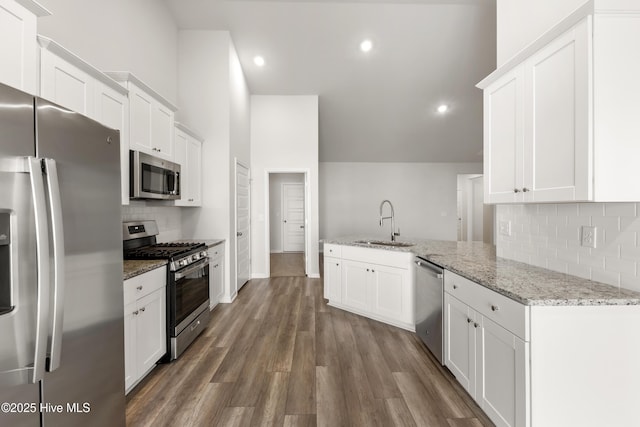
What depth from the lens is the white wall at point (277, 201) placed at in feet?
28.7

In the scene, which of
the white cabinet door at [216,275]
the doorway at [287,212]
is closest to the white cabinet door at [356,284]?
the white cabinet door at [216,275]

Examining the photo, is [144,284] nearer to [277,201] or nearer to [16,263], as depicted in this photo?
[16,263]

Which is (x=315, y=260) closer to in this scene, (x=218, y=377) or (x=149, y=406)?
(x=218, y=377)

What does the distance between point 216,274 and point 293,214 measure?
5.10m

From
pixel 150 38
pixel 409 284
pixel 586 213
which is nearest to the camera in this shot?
pixel 586 213

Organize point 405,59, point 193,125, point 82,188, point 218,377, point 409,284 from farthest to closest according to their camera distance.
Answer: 1. point 405,59
2. point 193,125
3. point 409,284
4. point 218,377
5. point 82,188

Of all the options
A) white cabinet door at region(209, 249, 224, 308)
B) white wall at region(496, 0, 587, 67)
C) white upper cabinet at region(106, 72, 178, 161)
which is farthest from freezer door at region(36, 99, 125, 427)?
white wall at region(496, 0, 587, 67)

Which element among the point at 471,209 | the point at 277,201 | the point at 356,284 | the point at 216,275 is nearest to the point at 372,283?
the point at 356,284

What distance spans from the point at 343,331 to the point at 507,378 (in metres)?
1.78

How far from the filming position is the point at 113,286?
145 centimetres

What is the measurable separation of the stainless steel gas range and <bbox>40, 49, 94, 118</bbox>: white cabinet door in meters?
1.21

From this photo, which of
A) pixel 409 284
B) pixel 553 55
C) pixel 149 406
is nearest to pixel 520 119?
pixel 553 55

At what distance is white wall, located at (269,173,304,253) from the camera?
8742 millimetres

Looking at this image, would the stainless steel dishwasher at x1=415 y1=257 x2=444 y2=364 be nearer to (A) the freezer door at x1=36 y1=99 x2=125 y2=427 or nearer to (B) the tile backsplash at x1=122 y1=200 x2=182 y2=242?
(A) the freezer door at x1=36 y1=99 x2=125 y2=427
